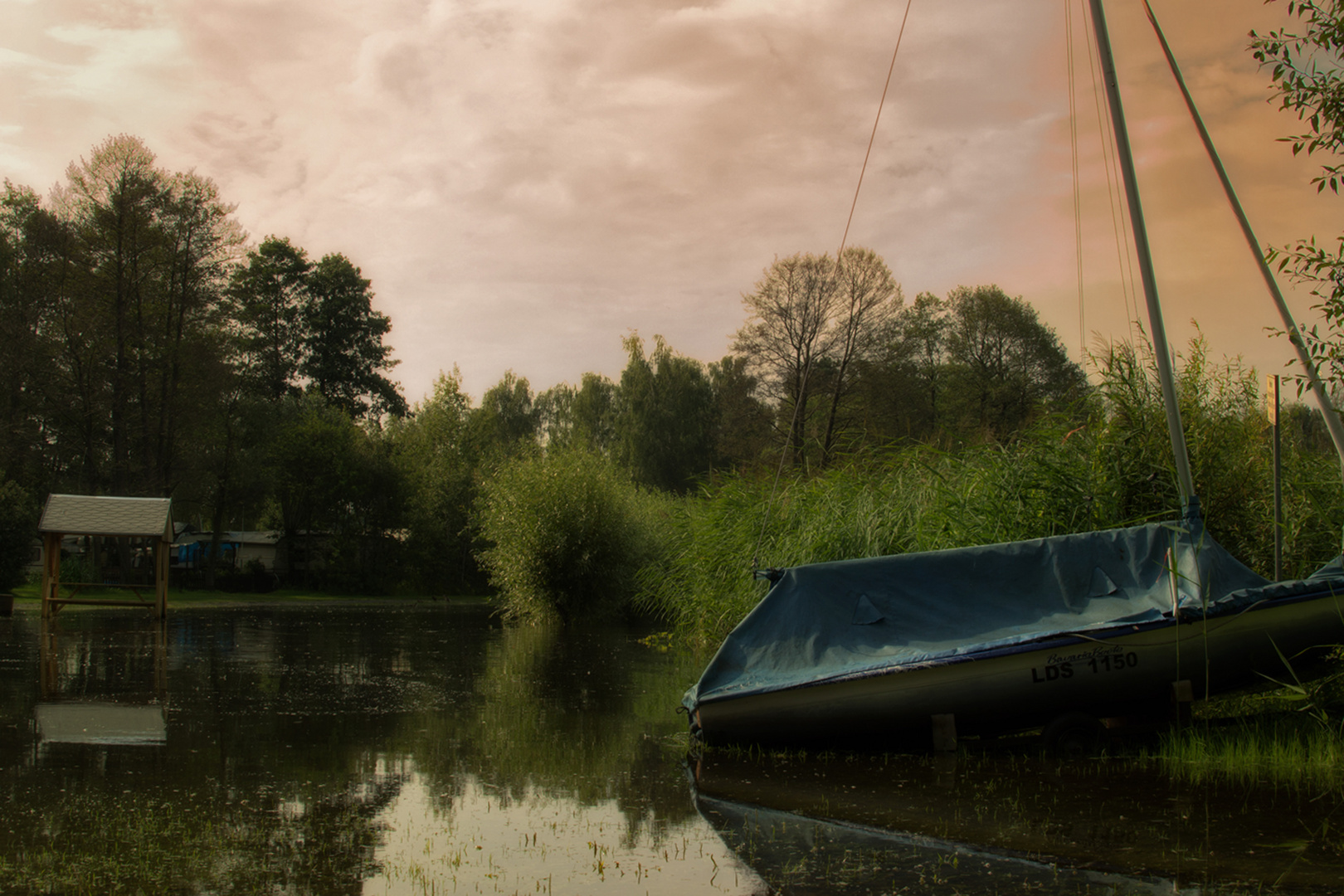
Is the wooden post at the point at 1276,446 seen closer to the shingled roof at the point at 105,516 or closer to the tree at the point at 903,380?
the shingled roof at the point at 105,516

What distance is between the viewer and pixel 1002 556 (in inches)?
326

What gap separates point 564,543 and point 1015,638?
19.7 metres

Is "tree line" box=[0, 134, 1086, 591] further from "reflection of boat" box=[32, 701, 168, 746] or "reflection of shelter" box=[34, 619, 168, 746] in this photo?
"reflection of boat" box=[32, 701, 168, 746]

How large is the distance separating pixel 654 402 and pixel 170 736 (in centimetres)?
4173

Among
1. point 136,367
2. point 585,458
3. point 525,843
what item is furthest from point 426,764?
point 136,367

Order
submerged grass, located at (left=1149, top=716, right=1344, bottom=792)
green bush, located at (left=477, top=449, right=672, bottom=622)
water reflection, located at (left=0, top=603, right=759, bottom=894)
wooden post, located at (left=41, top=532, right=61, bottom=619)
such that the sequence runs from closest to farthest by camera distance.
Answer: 1. water reflection, located at (left=0, top=603, right=759, bottom=894)
2. submerged grass, located at (left=1149, top=716, right=1344, bottom=792)
3. wooden post, located at (left=41, top=532, right=61, bottom=619)
4. green bush, located at (left=477, top=449, right=672, bottom=622)

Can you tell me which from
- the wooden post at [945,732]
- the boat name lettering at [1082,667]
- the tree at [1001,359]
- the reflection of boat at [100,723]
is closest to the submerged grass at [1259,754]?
the boat name lettering at [1082,667]

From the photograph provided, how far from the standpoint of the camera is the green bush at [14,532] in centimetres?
2667

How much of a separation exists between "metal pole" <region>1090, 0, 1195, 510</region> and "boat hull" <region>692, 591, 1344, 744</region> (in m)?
1.42

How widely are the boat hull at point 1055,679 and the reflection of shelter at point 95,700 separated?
501 cm

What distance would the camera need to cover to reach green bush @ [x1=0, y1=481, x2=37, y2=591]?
2667 cm

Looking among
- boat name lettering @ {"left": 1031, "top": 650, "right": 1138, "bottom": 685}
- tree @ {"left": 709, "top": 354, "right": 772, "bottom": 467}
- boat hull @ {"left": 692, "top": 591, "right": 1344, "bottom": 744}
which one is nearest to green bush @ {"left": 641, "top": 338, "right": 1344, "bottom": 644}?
boat hull @ {"left": 692, "top": 591, "right": 1344, "bottom": 744}

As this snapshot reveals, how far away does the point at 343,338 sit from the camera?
54562 millimetres

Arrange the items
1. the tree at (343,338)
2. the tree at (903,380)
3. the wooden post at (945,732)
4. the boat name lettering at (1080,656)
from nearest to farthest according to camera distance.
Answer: the boat name lettering at (1080,656)
the wooden post at (945,732)
the tree at (903,380)
the tree at (343,338)
